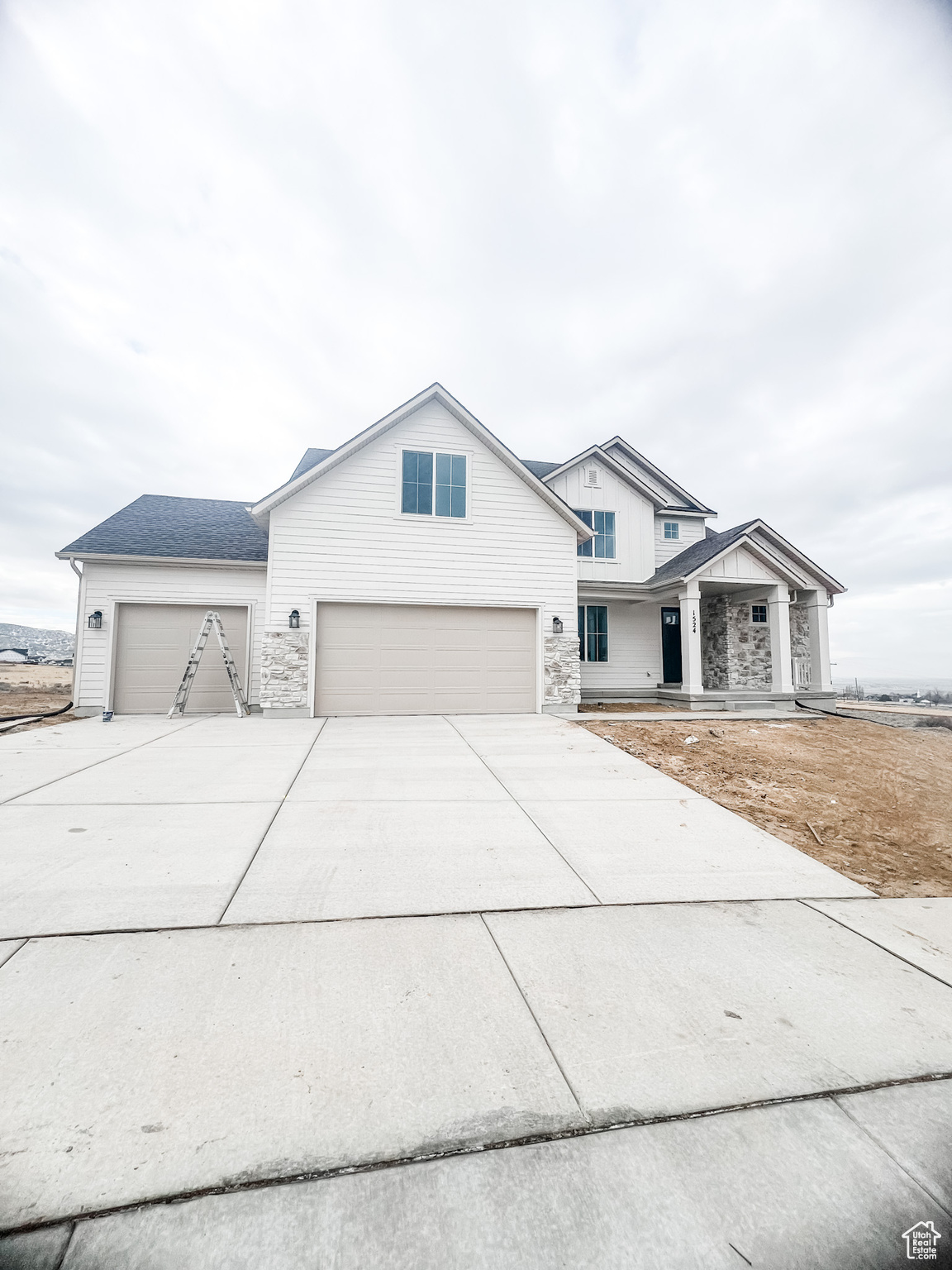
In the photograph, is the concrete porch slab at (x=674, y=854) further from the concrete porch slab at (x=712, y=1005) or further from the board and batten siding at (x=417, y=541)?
the board and batten siding at (x=417, y=541)

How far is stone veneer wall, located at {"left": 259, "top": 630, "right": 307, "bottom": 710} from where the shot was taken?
995 cm

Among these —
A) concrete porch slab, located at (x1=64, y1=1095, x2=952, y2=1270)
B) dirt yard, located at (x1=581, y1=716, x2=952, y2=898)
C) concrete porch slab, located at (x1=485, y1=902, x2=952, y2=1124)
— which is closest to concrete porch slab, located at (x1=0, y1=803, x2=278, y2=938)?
concrete porch slab, located at (x1=64, y1=1095, x2=952, y2=1270)

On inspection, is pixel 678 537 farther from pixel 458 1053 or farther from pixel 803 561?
pixel 458 1053

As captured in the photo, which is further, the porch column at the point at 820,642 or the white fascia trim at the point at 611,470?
the white fascia trim at the point at 611,470

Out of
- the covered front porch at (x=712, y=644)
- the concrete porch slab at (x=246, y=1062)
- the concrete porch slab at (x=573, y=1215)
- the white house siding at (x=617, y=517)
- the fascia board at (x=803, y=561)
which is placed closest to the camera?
the concrete porch slab at (x=573, y=1215)

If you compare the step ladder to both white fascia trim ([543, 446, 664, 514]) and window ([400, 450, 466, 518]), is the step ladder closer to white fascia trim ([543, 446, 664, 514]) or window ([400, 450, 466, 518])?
window ([400, 450, 466, 518])

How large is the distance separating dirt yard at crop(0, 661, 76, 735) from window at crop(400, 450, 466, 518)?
8.09m

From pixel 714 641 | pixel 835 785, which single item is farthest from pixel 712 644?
pixel 835 785

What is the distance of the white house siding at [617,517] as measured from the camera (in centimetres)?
1461

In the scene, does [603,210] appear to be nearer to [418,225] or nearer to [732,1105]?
[418,225]

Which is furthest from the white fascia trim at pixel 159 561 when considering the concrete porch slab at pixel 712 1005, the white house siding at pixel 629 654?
the concrete porch slab at pixel 712 1005

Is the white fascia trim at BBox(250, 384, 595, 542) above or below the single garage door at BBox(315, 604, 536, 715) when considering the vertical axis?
above

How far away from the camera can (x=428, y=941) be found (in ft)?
8.18

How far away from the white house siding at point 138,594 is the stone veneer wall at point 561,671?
21.0ft
